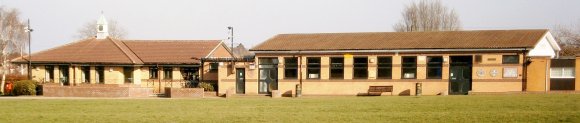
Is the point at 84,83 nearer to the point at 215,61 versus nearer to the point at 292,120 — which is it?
the point at 215,61

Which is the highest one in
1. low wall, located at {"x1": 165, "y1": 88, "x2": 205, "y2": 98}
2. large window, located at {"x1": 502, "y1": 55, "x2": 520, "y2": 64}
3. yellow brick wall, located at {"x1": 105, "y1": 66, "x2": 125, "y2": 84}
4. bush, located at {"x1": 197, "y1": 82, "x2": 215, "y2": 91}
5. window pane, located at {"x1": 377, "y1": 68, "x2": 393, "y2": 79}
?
large window, located at {"x1": 502, "y1": 55, "x2": 520, "y2": 64}

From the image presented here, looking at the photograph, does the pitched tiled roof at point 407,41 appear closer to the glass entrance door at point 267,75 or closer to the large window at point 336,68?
the large window at point 336,68

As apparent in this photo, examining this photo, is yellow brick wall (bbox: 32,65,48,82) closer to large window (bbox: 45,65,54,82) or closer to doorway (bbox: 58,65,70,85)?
large window (bbox: 45,65,54,82)

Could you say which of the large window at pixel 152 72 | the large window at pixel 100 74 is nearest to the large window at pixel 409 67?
the large window at pixel 152 72

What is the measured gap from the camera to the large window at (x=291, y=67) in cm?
3219

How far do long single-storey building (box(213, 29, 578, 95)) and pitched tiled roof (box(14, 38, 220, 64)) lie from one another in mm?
7388

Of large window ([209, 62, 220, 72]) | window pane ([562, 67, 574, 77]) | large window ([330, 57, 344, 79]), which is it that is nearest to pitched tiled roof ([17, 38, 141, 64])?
large window ([209, 62, 220, 72])

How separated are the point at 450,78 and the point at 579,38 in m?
25.2

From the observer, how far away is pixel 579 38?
165 feet

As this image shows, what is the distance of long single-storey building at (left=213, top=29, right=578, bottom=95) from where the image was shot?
2905 centimetres

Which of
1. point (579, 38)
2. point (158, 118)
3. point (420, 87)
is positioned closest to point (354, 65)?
point (420, 87)

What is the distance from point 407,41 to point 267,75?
23.6 feet

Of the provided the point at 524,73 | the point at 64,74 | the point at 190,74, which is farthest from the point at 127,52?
the point at 524,73

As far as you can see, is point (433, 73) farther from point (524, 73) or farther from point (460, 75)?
point (524, 73)
